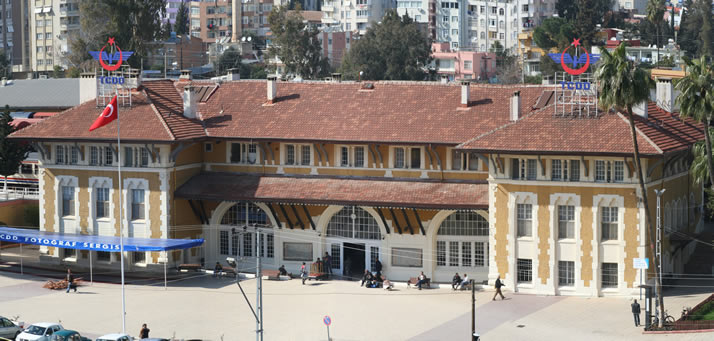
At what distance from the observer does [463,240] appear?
6488cm

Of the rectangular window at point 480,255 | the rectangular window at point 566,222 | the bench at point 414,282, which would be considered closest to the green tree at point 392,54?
the rectangular window at point 480,255

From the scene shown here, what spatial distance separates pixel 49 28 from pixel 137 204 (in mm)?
126523

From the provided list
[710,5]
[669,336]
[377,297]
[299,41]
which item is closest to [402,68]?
[299,41]

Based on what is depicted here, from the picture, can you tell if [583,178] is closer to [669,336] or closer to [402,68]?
[669,336]

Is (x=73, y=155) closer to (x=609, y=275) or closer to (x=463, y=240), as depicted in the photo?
(x=463, y=240)

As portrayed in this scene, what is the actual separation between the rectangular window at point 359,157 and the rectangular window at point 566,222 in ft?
40.7

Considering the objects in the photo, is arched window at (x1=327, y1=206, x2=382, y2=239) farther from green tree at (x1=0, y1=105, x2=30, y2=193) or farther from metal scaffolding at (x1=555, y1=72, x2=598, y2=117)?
green tree at (x1=0, y1=105, x2=30, y2=193)

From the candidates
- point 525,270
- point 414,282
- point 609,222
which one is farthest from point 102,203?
point 609,222

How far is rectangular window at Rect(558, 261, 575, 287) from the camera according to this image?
60719 millimetres

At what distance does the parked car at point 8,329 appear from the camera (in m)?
53.2

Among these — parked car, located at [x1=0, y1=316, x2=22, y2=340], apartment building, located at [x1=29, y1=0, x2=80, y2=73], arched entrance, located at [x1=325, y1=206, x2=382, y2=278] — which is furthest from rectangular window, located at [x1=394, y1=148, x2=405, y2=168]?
apartment building, located at [x1=29, y1=0, x2=80, y2=73]

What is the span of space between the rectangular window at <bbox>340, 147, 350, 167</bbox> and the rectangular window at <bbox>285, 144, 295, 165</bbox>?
118 inches

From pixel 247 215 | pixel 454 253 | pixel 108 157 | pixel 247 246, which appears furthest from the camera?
pixel 247 246

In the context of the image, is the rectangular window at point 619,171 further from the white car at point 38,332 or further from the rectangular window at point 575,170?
the white car at point 38,332
